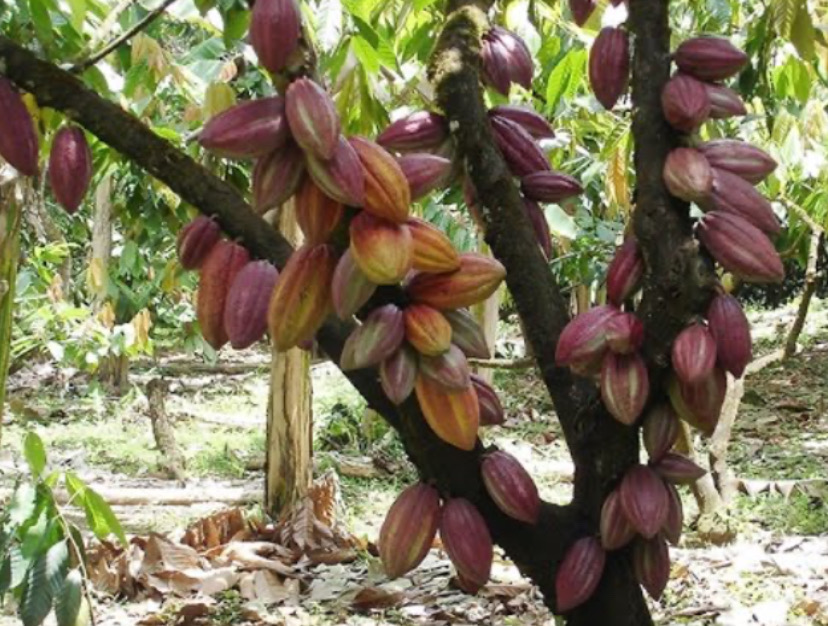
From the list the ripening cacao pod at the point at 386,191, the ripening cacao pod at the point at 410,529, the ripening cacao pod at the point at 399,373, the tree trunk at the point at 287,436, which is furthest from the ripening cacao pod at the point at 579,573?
the tree trunk at the point at 287,436

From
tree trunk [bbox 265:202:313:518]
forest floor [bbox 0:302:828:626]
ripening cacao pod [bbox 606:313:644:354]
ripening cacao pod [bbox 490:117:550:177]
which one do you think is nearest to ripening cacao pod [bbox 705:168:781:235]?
ripening cacao pod [bbox 606:313:644:354]

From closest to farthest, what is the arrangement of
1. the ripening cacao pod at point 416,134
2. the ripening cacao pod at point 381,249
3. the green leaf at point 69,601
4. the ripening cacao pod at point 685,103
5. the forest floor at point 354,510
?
1. the ripening cacao pod at point 381,249
2. the ripening cacao pod at point 685,103
3. the ripening cacao pod at point 416,134
4. the green leaf at point 69,601
5. the forest floor at point 354,510

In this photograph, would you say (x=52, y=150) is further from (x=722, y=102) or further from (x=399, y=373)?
(x=722, y=102)

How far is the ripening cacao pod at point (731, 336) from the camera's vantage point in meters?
0.77

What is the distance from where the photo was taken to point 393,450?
495 cm

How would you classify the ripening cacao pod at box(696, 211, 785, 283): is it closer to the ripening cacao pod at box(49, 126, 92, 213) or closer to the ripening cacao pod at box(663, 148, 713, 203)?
the ripening cacao pod at box(663, 148, 713, 203)

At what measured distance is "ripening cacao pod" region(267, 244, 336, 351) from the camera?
28.9 inches

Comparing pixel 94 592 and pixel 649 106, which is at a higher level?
pixel 649 106

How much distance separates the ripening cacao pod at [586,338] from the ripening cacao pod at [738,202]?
12 centimetres

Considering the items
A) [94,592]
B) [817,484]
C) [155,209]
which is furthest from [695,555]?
[155,209]

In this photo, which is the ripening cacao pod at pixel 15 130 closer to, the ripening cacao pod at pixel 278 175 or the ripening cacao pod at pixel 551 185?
the ripening cacao pod at pixel 278 175

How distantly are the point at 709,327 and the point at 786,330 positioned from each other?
7998mm

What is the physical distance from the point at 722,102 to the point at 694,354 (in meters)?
0.22

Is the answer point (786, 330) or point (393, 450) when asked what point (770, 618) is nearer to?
point (393, 450)
